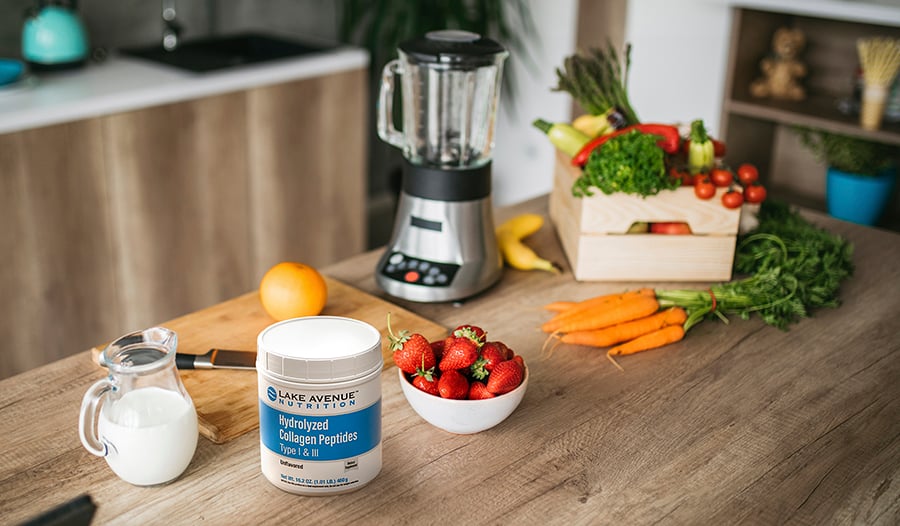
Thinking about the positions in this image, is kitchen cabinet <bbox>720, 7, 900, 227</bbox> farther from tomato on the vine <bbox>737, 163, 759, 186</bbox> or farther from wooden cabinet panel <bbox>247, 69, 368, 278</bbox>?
tomato on the vine <bbox>737, 163, 759, 186</bbox>

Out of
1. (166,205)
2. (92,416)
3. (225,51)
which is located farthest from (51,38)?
(92,416)

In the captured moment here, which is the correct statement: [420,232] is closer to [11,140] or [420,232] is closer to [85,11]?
[11,140]

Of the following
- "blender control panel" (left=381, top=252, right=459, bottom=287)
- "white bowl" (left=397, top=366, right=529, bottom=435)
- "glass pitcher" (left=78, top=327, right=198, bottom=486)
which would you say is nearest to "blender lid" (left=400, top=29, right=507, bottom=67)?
"blender control panel" (left=381, top=252, right=459, bottom=287)

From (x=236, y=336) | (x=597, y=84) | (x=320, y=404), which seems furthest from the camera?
(x=597, y=84)

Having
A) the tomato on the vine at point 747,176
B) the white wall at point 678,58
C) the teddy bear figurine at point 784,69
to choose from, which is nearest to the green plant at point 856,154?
the teddy bear figurine at point 784,69

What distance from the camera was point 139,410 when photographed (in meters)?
1.01

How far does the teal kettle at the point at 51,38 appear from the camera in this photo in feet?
8.83

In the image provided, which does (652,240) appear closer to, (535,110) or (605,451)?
(605,451)

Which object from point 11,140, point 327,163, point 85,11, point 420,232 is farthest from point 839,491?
point 85,11

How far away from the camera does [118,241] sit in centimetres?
265

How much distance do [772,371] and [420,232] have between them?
594 mm

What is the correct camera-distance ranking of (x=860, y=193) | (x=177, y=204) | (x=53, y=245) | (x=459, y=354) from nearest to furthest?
(x=459, y=354) → (x=53, y=245) → (x=177, y=204) → (x=860, y=193)

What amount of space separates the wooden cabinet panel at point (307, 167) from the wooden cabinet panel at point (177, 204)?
0.07 metres

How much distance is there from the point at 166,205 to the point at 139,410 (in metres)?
1.81
